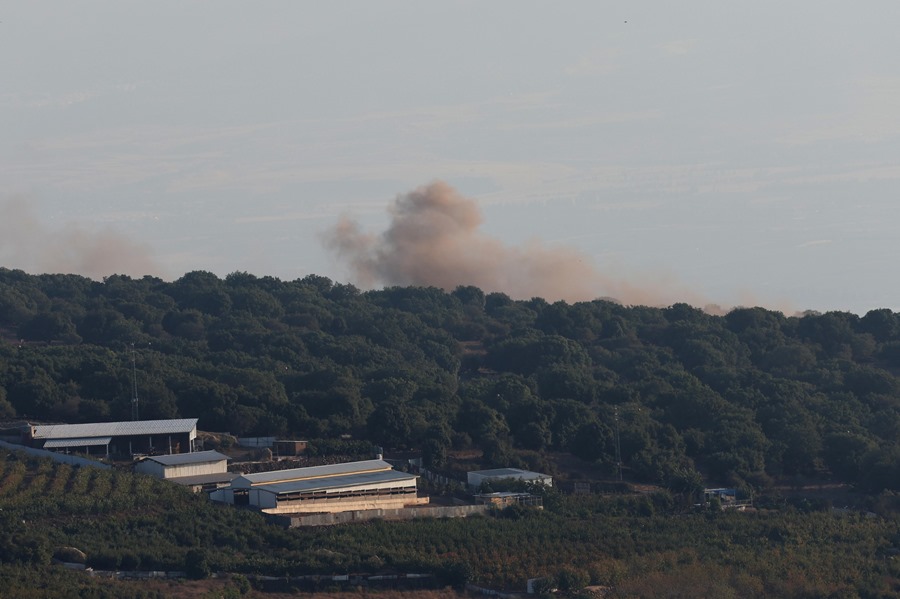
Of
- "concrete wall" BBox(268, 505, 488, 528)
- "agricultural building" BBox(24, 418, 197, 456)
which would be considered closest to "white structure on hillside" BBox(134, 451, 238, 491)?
"agricultural building" BBox(24, 418, 197, 456)

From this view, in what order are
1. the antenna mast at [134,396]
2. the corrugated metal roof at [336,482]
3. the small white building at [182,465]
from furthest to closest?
1. the antenna mast at [134,396]
2. the small white building at [182,465]
3. the corrugated metal roof at [336,482]

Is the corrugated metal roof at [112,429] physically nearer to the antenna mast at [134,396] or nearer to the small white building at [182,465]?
the small white building at [182,465]

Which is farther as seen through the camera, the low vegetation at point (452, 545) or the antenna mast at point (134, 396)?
the antenna mast at point (134, 396)

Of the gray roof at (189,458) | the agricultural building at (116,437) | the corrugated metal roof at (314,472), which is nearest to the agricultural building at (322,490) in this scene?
the corrugated metal roof at (314,472)

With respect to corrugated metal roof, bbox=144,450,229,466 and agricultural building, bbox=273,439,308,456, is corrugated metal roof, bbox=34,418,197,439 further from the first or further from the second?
agricultural building, bbox=273,439,308,456

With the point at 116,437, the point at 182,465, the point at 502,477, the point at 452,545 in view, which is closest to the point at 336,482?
the point at 182,465

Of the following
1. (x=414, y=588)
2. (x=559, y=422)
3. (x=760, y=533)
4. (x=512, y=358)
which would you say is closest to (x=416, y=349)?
(x=512, y=358)

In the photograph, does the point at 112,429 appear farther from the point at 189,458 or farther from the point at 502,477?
the point at 502,477
